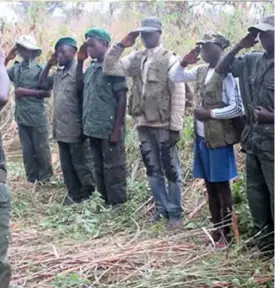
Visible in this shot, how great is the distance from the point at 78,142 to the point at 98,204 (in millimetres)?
670

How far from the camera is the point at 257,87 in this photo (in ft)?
12.3

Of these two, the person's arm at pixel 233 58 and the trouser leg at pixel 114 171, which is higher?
the person's arm at pixel 233 58

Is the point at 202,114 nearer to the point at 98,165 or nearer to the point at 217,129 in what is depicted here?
the point at 217,129

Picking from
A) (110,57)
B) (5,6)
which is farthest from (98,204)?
(5,6)

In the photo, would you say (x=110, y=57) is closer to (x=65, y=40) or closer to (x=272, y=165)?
(x=65, y=40)

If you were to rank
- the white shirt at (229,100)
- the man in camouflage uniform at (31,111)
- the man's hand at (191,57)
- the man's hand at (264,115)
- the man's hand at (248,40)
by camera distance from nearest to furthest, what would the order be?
the man's hand at (264,115) < the man's hand at (248,40) < the white shirt at (229,100) < the man's hand at (191,57) < the man in camouflage uniform at (31,111)

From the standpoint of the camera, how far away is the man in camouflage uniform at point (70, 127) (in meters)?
5.71

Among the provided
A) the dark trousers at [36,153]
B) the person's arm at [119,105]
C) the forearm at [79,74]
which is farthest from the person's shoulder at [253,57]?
the dark trousers at [36,153]

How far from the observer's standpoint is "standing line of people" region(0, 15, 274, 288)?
A: 3.79 metres

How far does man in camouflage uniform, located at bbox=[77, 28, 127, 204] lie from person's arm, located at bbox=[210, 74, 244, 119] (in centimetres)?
138

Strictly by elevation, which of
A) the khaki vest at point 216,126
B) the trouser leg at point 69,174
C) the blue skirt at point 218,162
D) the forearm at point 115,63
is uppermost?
the forearm at point 115,63

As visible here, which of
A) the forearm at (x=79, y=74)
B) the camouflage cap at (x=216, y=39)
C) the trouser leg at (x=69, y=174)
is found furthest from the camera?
the trouser leg at (x=69, y=174)

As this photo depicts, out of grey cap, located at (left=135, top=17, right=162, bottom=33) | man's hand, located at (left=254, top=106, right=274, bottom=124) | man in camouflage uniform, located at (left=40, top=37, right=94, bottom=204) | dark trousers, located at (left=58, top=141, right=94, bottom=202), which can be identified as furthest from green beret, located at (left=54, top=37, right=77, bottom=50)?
man's hand, located at (left=254, top=106, right=274, bottom=124)

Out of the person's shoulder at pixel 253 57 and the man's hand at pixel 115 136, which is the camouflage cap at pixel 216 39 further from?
the man's hand at pixel 115 136
